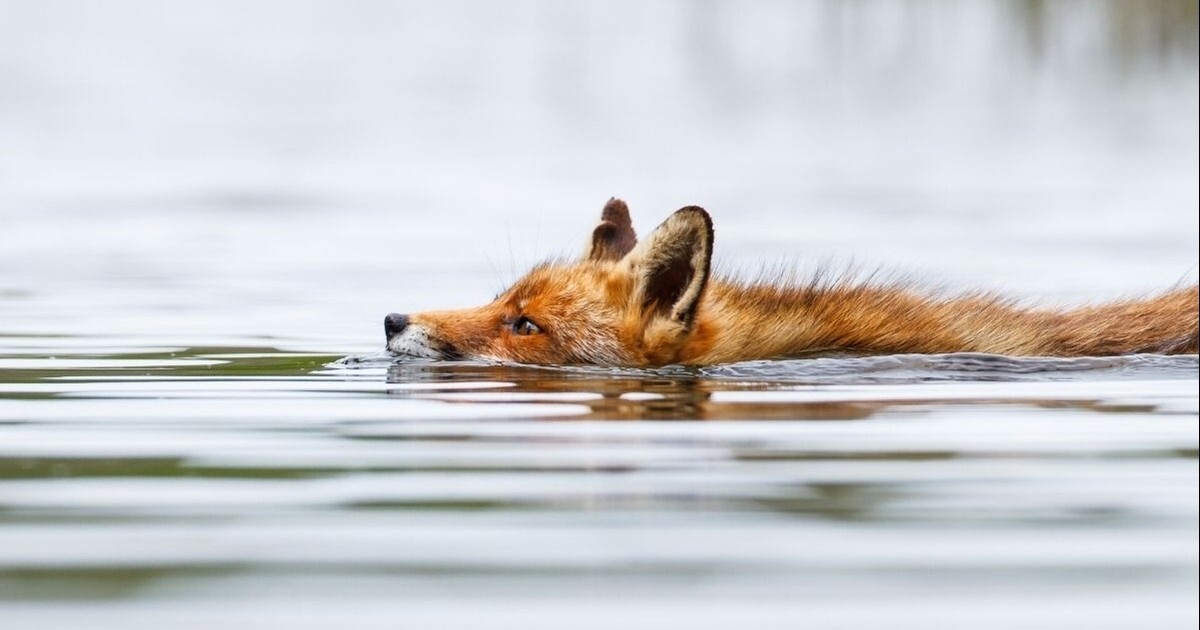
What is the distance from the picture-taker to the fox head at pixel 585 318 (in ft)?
35.7

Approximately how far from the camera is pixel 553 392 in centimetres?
1009

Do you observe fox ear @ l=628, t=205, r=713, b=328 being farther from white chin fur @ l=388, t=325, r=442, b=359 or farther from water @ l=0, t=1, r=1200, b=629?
white chin fur @ l=388, t=325, r=442, b=359

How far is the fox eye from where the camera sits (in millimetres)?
11363

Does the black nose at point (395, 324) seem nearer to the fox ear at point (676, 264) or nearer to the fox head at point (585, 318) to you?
the fox head at point (585, 318)

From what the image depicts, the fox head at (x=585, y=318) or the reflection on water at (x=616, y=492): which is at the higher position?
the fox head at (x=585, y=318)

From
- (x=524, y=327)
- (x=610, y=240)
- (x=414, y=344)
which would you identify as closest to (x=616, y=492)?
(x=414, y=344)

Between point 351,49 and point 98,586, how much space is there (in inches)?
1830

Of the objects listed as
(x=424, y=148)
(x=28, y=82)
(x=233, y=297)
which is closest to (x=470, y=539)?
(x=233, y=297)

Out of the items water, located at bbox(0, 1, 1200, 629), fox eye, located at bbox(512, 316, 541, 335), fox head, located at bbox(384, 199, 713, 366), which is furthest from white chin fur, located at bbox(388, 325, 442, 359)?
fox eye, located at bbox(512, 316, 541, 335)

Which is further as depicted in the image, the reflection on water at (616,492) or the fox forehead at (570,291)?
the fox forehead at (570,291)

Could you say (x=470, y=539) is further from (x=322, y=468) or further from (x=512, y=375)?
(x=512, y=375)

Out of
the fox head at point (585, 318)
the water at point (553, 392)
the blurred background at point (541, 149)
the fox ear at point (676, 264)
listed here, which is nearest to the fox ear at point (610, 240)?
the fox head at point (585, 318)

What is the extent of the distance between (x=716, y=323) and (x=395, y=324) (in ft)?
5.35

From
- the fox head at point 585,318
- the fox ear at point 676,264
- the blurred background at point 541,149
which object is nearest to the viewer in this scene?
the fox ear at point 676,264
